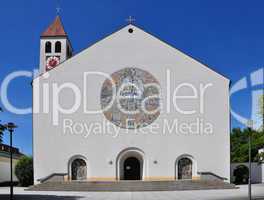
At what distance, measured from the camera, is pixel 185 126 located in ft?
115

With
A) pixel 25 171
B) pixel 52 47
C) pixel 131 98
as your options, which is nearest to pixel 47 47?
pixel 52 47

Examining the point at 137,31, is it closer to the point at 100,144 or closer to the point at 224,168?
the point at 100,144

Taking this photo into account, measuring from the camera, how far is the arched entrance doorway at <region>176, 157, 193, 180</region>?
34750mm

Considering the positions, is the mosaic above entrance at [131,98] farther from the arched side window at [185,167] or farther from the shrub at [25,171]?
the shrub at [25,171]

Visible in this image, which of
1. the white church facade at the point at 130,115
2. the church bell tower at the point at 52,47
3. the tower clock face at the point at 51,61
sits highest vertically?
the church bell tower at the point at 52,47

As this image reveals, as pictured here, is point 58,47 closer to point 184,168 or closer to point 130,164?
point 130,164

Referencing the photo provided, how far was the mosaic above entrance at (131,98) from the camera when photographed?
3522cm

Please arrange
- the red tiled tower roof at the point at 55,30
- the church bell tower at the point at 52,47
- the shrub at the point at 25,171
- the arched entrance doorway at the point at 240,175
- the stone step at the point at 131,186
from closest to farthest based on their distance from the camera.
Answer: the stone step at the point at 131,186 < the shrub at the point at 25,171 < the arched entrance doorway at the point at 240,175 < the church bell tower at the point at 52,47 < the red tiled tower roof at the point at 55,30

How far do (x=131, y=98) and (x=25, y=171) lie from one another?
10899 millimetres

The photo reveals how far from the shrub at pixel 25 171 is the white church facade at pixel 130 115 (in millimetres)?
3367

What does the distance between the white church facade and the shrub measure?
3367 millimetres

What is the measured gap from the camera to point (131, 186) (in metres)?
31.9

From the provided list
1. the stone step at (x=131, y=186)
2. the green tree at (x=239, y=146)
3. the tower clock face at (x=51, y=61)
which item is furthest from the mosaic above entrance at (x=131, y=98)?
the green tree at (x=239, y=146)

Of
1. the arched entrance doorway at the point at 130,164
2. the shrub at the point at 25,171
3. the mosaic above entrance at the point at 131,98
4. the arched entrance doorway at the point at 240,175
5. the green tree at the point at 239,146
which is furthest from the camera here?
the green tree at the point at 239,146
